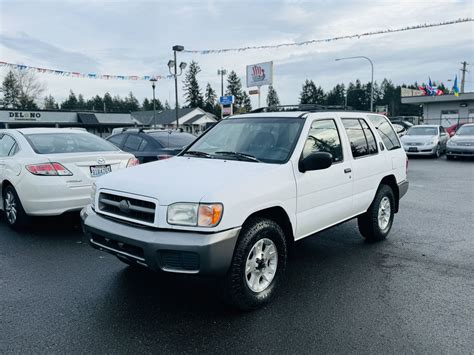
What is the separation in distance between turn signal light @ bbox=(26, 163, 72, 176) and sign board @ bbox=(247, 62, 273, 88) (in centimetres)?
2021

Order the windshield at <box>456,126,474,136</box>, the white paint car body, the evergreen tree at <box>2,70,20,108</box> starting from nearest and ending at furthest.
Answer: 1. the white paint car body
2. the windshield at <box>456,126,474,136</box>
3. the evergreen tree at <box>2,70,20,108</box>

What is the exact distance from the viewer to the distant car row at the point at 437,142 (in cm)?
1620

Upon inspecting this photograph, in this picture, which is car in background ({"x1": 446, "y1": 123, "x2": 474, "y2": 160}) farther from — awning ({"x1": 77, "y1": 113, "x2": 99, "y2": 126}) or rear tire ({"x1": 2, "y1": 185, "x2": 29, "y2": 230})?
awning ({"x1": 77, "y1": 113, "x2": 99, "y2": 126})

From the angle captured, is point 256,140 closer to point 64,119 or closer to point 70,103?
point 64,119

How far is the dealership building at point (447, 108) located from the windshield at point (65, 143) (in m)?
34.3

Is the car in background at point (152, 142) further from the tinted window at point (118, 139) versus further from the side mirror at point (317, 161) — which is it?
the side mirror at point (317, 161)

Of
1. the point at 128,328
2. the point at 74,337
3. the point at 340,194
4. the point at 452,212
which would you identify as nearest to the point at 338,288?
the point at 340,194

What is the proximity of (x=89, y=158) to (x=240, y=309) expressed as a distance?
11.7 feet

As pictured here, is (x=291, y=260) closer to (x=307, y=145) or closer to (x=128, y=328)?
(x=307, y=145)

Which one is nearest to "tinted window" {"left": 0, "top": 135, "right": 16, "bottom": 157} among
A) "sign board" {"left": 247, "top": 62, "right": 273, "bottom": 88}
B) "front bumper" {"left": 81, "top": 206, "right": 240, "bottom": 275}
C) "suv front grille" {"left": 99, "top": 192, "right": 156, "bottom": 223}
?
"suv front grille" {"left": 99, "top": 192, "right": 156, "bottom": 223}

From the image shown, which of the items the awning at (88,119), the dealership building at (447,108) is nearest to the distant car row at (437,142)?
the dealership building at (447,108)

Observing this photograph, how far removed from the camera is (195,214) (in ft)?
10.1

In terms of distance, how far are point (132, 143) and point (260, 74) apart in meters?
18.7

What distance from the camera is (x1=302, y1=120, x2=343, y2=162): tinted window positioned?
4.17m
